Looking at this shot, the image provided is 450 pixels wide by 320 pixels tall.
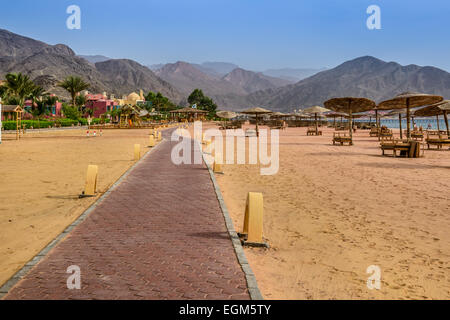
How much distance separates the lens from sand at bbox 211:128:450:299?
4492 mm

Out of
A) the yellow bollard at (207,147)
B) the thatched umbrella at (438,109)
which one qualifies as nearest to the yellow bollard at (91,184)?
the yellow bollard at (207,147)

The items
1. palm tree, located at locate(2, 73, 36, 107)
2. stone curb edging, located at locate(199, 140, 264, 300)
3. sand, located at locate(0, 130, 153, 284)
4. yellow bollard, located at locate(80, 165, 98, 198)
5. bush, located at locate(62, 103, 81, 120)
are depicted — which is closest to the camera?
stone curb edging, located at locate(199, 140, 264, 300)

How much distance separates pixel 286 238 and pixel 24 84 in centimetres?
6629

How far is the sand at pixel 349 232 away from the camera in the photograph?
14.7 ft

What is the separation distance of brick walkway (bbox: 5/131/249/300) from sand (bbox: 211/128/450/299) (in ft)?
1.75

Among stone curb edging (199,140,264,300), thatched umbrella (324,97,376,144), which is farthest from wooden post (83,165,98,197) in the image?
thatched umbrella (324,97,376,144)

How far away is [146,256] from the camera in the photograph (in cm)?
502

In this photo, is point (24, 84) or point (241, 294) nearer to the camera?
point (241, 294)

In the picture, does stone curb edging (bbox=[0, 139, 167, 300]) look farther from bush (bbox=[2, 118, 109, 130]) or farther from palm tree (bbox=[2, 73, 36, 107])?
palm tree (bbox=[2, 73, 36, 107])

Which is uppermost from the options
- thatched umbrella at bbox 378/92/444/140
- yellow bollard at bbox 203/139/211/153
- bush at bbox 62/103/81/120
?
bush at bbox 62/103/81/120

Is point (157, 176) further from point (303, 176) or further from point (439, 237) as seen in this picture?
point (439, 237)

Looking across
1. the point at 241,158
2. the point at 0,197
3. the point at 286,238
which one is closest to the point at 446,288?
the point at 286,238
